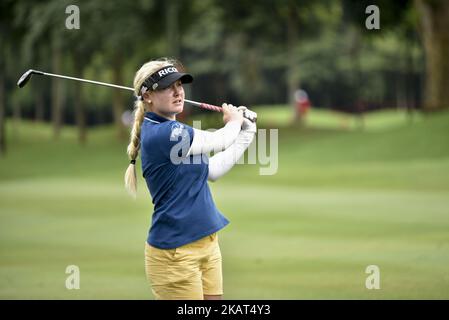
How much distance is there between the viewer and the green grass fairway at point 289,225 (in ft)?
37.3

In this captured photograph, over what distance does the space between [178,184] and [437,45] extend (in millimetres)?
33889

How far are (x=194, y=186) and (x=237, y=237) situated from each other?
10.1 meters

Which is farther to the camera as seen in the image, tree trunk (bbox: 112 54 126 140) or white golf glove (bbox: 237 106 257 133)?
tree trunk (bbox: 112 54 126 140)

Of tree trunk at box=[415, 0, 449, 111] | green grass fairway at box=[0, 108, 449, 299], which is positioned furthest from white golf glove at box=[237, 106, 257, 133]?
tree trunk at box=[415, 0, 449, 111]

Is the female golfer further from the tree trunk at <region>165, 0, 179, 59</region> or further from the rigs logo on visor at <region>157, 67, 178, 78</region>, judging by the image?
the tree trunk at <region>165, 0, 179, 59</region>

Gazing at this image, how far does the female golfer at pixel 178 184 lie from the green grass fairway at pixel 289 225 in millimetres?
4143

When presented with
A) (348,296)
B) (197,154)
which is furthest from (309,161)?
(197,154)

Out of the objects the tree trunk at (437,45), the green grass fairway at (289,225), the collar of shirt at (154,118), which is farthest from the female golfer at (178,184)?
the tree trunk at (437,45)

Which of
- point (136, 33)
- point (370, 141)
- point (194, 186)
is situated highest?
point (136, 33)

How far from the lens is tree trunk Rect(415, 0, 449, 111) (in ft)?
126

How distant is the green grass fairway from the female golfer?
4143 millimetres

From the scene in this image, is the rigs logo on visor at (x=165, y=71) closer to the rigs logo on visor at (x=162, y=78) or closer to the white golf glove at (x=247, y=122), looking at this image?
the rigs logo on visor at (x=162, y=78)
